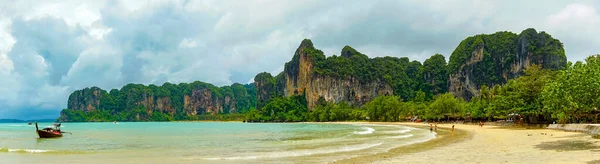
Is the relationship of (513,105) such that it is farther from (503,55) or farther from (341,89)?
(341,89)

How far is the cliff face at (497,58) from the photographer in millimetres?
131750

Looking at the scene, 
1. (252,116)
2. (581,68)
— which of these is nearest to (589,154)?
(581,68)

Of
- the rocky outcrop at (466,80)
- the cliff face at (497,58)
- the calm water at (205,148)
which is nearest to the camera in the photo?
the calm water at (205,148)

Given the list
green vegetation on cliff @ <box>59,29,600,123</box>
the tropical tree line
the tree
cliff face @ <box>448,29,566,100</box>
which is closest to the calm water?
the tropical tree line

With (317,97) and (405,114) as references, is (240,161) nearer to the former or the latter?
(405,114)

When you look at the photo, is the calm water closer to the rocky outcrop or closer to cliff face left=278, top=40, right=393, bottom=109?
the rocky outcrop

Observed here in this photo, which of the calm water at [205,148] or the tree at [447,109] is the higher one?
the tree at [447,109]

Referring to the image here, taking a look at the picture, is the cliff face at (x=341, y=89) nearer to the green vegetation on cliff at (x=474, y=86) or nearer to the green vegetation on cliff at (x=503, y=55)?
the green vegetation on cliff at (x=474, y=86)

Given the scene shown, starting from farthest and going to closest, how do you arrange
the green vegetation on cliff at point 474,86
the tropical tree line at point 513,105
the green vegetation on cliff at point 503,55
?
the green vegetation on cliff at point 503,55 < the green vegetation on cliff at point 474,86 < the tropical tree line at point 513,105

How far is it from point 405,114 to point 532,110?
7363 cm

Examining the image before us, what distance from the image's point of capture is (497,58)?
154375 millimetres

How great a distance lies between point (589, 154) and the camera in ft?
48.9

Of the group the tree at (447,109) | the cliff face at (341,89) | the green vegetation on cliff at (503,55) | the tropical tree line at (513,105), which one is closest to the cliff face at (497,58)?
the green vegetation on cliff at (503,55)

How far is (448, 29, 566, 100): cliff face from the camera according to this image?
131750mm
